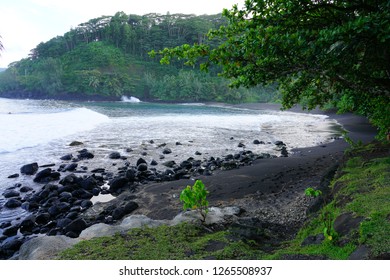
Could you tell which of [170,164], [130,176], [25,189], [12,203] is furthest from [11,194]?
[170,164]

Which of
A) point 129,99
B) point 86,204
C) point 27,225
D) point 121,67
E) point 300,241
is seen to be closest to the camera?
point 300,241

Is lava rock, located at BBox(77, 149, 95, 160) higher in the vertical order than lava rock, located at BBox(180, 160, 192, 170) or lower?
lower

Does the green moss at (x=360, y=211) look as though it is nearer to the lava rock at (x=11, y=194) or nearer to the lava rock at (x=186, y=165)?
the lava rock at (x=186, y=165)

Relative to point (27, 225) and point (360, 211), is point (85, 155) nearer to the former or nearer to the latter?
point (27, 225)

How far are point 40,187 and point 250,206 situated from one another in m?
8.59

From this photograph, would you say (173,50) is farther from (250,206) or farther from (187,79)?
(187,79)

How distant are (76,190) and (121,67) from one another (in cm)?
10480

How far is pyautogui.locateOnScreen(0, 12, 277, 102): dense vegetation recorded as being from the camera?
89.4 meters

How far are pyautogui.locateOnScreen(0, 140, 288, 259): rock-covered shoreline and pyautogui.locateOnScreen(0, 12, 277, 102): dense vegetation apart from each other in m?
70.3

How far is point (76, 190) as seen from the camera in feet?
36.5

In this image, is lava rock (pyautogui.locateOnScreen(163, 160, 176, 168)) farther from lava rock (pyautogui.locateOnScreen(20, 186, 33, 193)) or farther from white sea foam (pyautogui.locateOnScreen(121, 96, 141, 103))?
white sea foam (pyautogui.locateOnScreen(121, 96, 141, 103))

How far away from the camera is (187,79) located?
8875 cm

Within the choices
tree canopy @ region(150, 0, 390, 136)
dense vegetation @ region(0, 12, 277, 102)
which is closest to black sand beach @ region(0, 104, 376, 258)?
tree canopy @ region(150, 0, 390, 136)

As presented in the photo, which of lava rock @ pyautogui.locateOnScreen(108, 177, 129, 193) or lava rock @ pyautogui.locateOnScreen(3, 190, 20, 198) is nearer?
lava rock @ pyautogui.locateOnScreen(3, 190, 20, 198)
